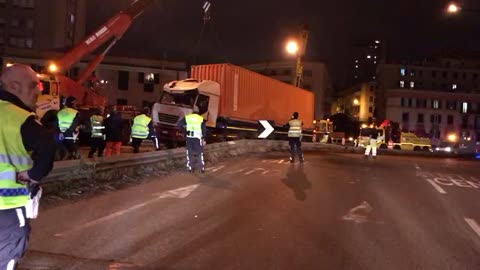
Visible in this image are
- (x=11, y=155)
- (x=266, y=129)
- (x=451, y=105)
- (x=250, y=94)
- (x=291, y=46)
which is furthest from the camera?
(x=451, y=105)

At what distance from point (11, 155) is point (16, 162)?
55 mm

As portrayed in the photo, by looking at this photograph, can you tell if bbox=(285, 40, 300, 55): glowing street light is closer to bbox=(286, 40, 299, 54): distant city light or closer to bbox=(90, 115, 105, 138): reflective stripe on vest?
bbox=(286, 40, 299, 54): distant city light

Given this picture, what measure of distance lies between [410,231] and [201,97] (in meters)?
16.8

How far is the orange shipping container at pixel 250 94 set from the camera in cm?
2667

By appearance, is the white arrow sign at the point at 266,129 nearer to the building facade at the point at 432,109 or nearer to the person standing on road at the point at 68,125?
the person standing on road at the point at 68,125

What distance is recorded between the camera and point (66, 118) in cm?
1431

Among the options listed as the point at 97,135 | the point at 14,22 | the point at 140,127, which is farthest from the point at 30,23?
the point at 97,135

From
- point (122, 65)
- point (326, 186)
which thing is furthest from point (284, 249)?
point (122, 65)

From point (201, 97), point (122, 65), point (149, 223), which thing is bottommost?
point (149, 223)

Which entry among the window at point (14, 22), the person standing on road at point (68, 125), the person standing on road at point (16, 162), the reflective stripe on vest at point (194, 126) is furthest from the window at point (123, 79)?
the person standing on road at point (16, 162)

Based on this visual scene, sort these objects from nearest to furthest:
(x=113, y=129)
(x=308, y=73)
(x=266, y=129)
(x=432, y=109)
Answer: (x=113, y=129)
(x=266, y=129)
(x=432, y=109)
(x=308, y=73)

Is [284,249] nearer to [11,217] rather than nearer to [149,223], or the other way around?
[149,223]

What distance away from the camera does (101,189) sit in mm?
11672

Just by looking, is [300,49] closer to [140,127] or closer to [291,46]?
[291,46]
